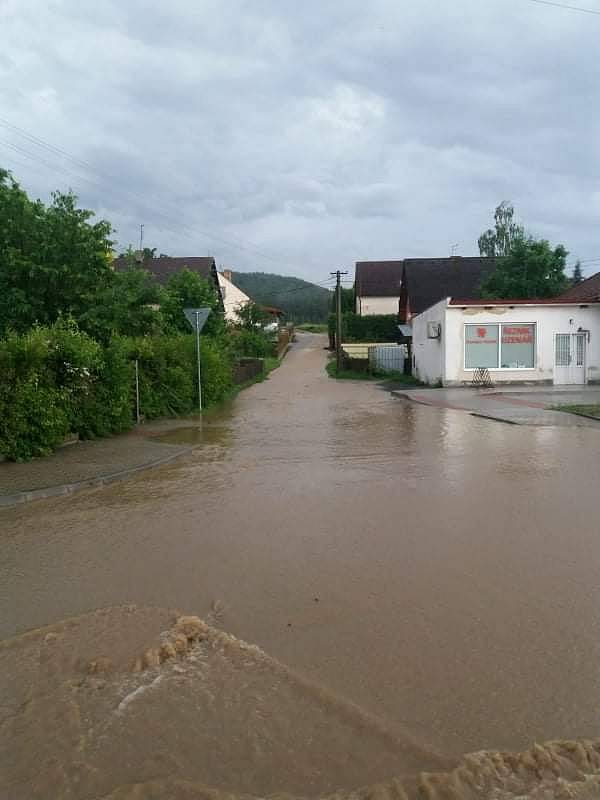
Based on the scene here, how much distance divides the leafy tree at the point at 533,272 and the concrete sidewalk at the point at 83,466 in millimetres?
28054

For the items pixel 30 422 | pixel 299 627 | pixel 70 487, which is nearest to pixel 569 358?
pixel 30 422

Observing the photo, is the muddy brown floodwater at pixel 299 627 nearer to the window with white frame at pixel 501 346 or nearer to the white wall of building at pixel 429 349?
the window with white frame at pixel 501 346

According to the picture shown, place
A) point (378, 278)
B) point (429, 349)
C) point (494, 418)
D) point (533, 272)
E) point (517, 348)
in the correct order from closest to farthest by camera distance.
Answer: point (494, 418)
point (517, 348)
point (429, 349)
point (533, 272)
point (378, 278)

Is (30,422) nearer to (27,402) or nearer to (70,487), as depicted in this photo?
(27,402)

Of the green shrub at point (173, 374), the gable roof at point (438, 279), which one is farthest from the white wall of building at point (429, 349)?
the gable roof at point (438, 279)

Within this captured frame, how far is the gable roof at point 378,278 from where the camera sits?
6738 cm

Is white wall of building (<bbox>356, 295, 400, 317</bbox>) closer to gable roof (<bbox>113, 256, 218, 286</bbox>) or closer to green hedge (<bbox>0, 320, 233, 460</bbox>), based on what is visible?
gable roof (<bbox>113, 256, 218, 286</bbox>)

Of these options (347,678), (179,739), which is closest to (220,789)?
(179,739)

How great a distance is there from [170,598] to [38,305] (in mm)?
12672

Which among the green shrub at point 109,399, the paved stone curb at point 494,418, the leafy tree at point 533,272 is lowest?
the paved stone curb at point 494,418

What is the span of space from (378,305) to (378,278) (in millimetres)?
3846

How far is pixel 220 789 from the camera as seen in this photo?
289 centimetres

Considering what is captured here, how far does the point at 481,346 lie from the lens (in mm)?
28000

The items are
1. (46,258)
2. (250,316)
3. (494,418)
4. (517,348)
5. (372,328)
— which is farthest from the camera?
(250,316)
